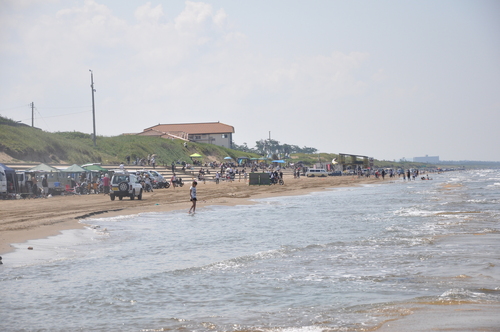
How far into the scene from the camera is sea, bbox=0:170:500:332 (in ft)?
23.9

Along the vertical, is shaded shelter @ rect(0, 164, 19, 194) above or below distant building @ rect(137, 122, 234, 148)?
below

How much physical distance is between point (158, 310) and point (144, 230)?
34.8 ft

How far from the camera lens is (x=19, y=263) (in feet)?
37.2

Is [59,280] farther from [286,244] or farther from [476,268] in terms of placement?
[476,268]

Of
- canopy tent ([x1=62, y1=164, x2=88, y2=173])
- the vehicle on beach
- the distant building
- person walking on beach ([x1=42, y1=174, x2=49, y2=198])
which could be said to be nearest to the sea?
person walking on beach ([x1=42, y1=174, x2=49, y2=198])

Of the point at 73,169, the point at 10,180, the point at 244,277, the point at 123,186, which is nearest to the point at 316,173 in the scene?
the point at 73,169

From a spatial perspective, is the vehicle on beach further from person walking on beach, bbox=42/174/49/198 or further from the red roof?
the red roof

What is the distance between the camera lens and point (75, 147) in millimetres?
55750

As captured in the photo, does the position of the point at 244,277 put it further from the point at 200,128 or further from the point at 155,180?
the point at 200,128

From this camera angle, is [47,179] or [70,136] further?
[70,136]

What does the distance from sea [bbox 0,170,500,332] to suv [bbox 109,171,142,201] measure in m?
12.5

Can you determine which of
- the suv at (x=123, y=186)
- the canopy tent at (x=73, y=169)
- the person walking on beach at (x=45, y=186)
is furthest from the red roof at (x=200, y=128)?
the suv at (x=123, y=186)

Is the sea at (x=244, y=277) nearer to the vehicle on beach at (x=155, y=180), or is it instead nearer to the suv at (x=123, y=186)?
the suv at (x=123, y=186)

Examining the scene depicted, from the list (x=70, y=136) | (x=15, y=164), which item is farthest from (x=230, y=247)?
(x=70, y=136)
